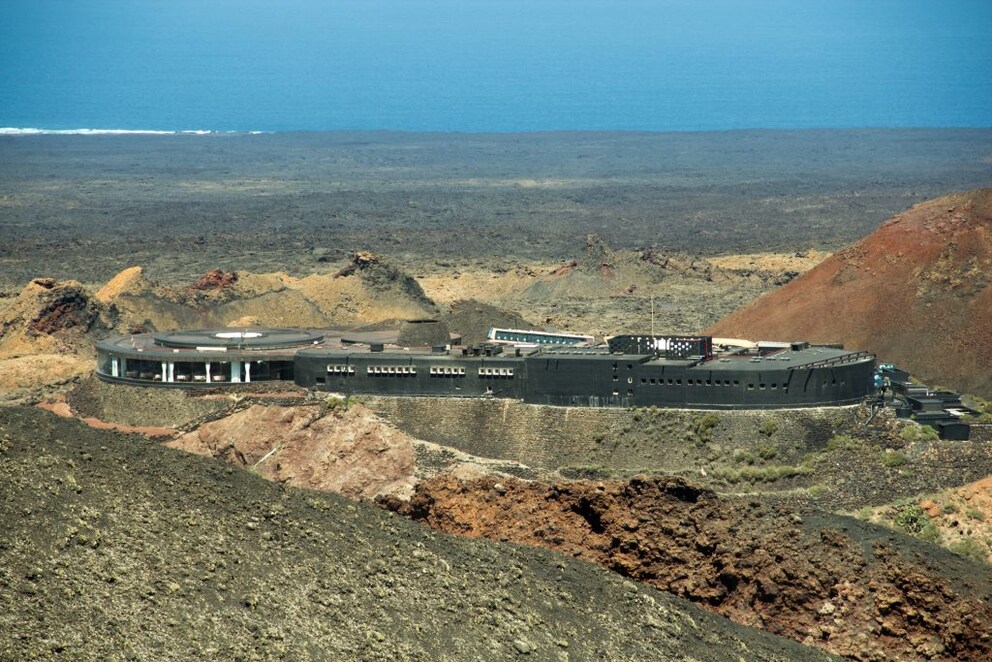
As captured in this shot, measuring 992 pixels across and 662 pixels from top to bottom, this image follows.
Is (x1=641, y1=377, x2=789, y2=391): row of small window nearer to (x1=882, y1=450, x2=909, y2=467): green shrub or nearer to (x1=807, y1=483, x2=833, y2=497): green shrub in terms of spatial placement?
(x1=882, y1=450, x2=909, y2=467): green shrub

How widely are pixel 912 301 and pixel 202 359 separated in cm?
2393

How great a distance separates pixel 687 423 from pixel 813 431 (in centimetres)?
350

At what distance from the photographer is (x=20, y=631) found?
Answer: 3512 cm

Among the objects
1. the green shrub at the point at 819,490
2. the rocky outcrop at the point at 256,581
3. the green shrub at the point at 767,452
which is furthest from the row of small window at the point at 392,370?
the rocky outcrop at the point at 256,581

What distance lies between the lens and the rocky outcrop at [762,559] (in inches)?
1892

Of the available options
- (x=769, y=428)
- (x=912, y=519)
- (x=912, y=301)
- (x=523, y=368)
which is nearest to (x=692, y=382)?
(x=769, y=428)

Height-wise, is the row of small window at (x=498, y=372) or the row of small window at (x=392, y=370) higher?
the row of small window at (x=498, y=372)

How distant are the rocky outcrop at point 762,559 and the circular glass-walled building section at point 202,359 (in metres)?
25.2

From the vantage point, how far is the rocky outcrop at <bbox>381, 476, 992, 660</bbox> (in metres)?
48.1

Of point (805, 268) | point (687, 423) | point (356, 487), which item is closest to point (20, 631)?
point (356, 487)

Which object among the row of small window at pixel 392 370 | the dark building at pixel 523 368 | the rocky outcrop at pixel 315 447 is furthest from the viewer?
the row of small window at pixel 392 370

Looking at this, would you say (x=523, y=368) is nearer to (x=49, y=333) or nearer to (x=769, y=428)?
(x=769, y=428)

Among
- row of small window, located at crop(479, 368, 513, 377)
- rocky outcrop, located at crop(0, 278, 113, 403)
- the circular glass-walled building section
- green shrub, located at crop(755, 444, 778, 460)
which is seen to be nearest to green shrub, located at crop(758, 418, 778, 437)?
green shrub, located at crop(755, 444, 778, 460)

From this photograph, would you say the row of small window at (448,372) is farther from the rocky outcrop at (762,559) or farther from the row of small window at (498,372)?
the rocky outcrop at (762,559)
